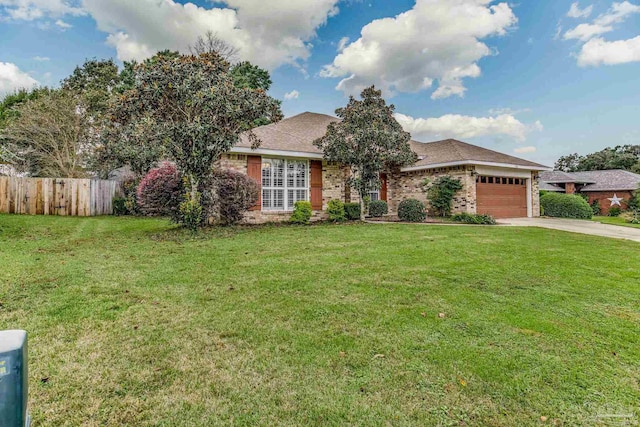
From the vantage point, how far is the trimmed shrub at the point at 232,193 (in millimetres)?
11062

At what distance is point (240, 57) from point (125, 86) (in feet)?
29.8

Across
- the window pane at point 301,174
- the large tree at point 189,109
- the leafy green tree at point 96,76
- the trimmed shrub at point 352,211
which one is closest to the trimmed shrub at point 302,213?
the window pane at point 301,174

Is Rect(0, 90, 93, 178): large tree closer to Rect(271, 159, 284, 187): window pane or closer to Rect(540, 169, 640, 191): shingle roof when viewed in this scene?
Rect(271, 159, 284, 187): window pane

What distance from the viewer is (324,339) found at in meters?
3.05

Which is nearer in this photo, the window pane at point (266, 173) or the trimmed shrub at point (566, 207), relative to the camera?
the window pane at point (266, 173)

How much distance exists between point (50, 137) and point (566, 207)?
29.4 metres

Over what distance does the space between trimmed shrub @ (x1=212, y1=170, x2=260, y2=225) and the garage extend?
36.1 feet

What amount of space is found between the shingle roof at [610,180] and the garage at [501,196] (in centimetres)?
1320

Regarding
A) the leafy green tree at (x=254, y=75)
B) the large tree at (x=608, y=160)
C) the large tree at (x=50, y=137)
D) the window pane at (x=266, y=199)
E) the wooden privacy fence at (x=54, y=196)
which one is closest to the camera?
the wooden privacy fence at (x=54, y=196)

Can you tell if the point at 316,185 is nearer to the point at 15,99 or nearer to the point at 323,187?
the point at 323,187

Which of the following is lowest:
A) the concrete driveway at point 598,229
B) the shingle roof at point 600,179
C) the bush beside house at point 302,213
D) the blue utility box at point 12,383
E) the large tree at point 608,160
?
the blue utility box at point 12,383

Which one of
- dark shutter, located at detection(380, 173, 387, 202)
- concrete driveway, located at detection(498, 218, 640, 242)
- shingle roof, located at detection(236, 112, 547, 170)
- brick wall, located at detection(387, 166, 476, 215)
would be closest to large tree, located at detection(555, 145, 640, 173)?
shingle roof, located at detection(236, 112, 547, 170)

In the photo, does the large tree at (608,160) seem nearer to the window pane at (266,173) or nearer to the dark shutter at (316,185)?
the dark shutter at (316,185)

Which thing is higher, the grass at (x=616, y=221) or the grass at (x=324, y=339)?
the grass at (x=616, y=221)
